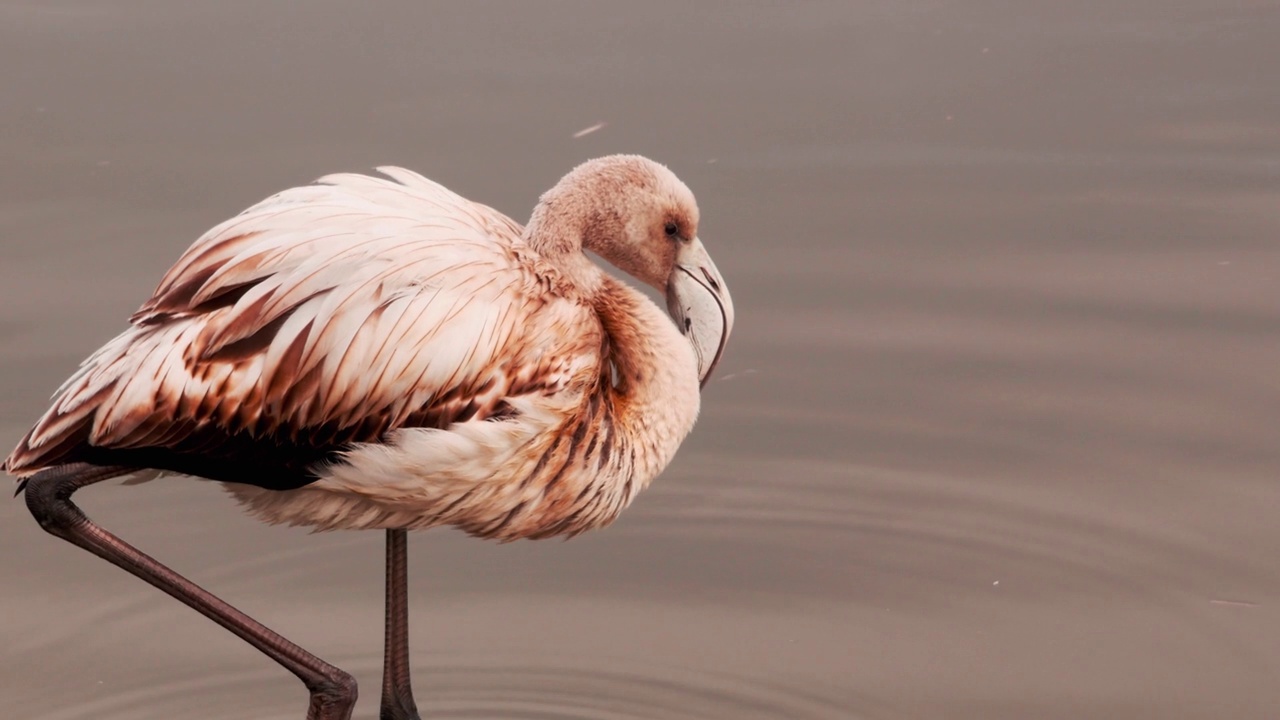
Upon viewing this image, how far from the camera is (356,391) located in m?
4.16

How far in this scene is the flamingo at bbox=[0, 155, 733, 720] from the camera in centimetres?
411

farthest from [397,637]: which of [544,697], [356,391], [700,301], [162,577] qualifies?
[700,301]

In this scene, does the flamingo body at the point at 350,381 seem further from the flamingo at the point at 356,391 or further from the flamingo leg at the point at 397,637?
the flamingo leg at the point at 397,637

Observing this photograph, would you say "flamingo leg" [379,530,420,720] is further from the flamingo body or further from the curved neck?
the curved neck

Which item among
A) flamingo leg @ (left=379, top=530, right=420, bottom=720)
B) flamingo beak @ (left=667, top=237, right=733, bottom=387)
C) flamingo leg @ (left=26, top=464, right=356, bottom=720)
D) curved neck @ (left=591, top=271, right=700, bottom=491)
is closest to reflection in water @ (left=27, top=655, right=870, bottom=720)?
flamingo leg @ (left=379, top=530, right=420, bottom=720)

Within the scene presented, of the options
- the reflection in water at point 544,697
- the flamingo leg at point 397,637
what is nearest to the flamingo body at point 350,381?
the flamingo leg at point 397,637

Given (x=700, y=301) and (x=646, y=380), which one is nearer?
(x=646, y=380)

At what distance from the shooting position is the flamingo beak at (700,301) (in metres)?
4.74

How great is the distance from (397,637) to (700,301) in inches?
45.2

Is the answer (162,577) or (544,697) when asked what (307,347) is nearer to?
(162,577)

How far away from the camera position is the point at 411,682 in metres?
4.96

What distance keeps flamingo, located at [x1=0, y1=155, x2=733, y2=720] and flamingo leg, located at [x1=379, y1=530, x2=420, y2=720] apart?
31 cm

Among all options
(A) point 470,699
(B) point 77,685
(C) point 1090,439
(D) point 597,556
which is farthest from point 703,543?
(B) point 77,685

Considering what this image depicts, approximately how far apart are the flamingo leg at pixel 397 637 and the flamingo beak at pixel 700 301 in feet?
2.90
